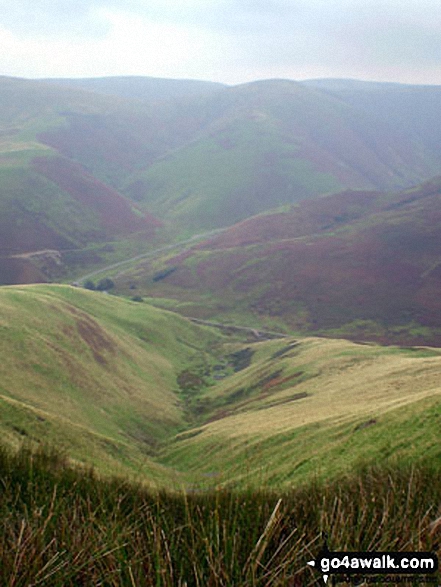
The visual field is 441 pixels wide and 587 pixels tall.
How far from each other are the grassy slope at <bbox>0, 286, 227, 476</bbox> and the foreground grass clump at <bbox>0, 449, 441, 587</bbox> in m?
26.3

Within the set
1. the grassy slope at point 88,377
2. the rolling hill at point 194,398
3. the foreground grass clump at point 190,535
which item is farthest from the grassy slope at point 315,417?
the grassy slope at point 88,377

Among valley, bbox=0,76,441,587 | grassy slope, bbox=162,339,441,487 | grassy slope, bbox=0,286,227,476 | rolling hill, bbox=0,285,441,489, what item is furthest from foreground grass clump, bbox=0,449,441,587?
grassy slope, bbox=0,286,227,476

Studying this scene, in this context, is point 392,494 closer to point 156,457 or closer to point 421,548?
point 421,548

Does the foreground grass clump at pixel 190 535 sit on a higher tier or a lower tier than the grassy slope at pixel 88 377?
higher

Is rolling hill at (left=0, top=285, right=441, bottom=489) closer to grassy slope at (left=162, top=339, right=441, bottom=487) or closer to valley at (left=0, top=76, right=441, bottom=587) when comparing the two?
grassy slope at (left=162, top=339, right=441, bottom=487)

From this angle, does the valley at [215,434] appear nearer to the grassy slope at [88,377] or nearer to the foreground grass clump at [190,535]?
the foreground grass clump at [190,535]

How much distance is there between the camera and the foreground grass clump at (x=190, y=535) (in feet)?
27.2

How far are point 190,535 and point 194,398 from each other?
91292 millimetres

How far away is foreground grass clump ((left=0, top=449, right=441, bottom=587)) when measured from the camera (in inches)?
327

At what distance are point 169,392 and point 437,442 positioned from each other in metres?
78.5

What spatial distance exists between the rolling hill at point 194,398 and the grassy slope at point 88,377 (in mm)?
270

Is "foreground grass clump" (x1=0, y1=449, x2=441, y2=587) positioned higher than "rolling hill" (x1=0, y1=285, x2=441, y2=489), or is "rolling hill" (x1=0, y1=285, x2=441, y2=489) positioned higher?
"foreground grass clump" (x1=0, y1=449, x2=441, y2=587)

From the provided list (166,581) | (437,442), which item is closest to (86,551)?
(166,581)

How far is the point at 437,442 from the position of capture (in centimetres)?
2544
